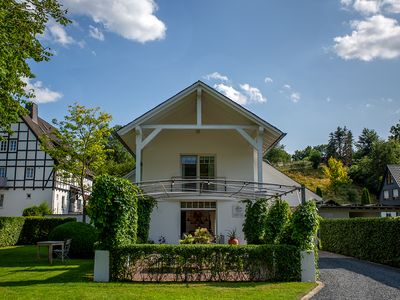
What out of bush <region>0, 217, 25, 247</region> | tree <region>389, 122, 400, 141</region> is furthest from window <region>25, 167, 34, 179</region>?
tree <region>389, 122, 400, 141</region>

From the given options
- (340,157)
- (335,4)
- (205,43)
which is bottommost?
(205,43)

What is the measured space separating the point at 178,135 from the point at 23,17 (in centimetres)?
833

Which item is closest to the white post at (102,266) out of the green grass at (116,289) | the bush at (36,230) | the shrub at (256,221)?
the green grass at (116,289)

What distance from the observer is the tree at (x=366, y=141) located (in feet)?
270

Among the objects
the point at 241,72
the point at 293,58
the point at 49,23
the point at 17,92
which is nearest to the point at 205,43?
the point at 241,72

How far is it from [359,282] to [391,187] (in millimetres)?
39135

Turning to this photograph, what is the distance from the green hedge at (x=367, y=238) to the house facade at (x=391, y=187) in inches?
995

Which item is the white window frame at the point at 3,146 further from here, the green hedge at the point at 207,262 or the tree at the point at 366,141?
the tree at the point at 366,141

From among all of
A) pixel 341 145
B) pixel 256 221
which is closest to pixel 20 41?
pixel 256 221

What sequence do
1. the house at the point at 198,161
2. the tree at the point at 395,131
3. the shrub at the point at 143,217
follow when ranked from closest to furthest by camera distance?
1. the shrub at the point at 143,217
2. the house at the point at 198,161
3. the tree at the point at 395,131

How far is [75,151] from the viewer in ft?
82.5

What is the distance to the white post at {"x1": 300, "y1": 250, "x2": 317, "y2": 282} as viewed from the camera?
32.8 ft

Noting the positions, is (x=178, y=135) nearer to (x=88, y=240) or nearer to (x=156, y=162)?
(x=156, y=162)

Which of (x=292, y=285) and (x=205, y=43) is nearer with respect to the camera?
(x=292, y=285)
